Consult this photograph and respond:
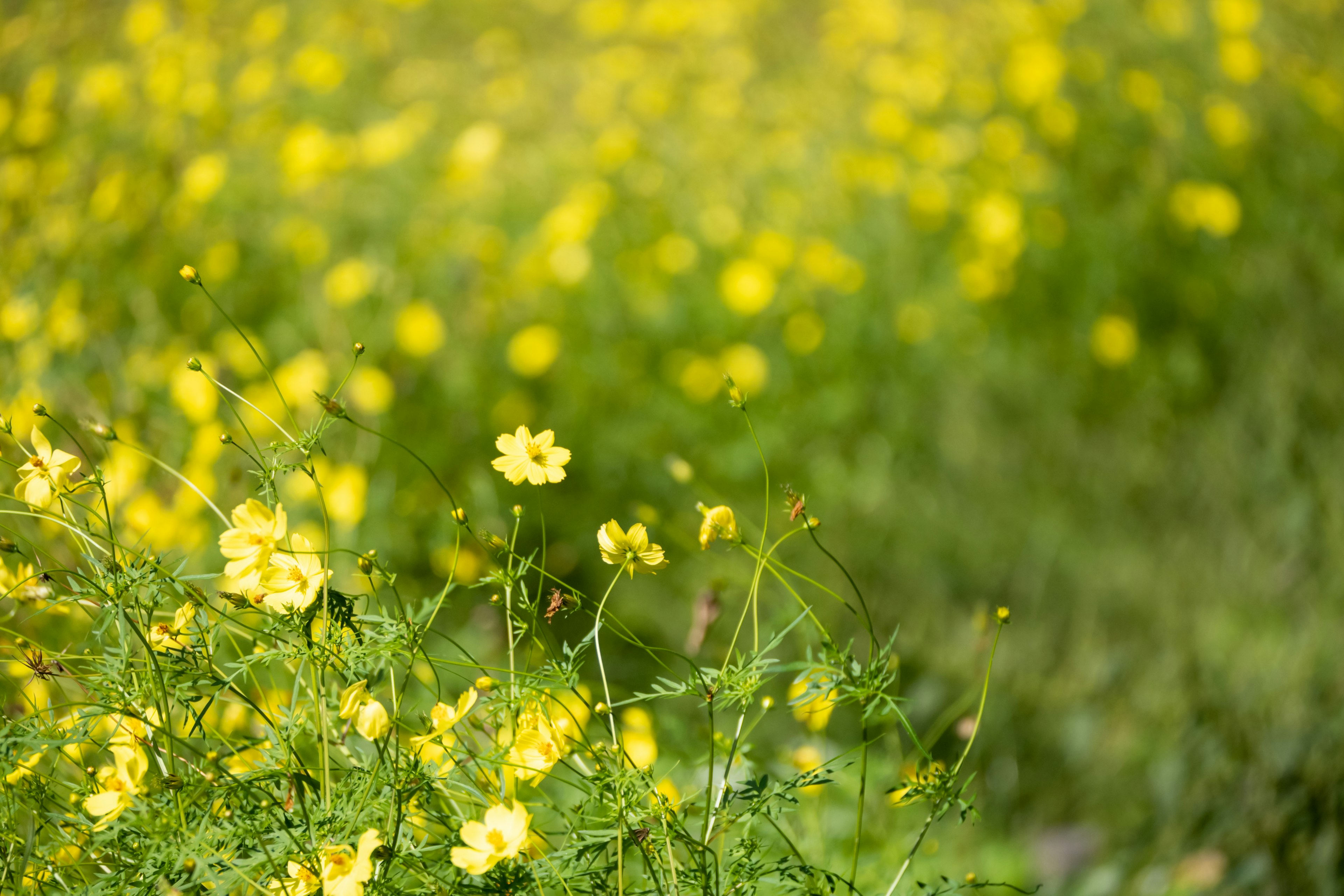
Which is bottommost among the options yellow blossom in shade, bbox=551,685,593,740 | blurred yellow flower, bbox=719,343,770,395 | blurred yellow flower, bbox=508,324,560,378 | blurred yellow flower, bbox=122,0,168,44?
blurred yellow flower, bbox=719,343,770,395

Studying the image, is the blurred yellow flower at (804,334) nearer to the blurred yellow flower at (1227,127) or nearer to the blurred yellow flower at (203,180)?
the blurred yellow flower at (1227,127)

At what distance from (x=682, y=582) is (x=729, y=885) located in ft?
5.02

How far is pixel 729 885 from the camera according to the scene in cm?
75

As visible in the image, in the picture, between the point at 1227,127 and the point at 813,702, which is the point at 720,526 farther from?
the point at 1227,127

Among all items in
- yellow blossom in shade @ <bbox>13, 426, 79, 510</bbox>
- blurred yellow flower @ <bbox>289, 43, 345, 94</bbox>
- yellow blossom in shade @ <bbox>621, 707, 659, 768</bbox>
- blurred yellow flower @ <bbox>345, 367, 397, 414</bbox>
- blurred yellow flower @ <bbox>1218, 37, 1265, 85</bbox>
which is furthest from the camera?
blurred yellow flower @ <bbox>289, 43, 345, 94</bbox>

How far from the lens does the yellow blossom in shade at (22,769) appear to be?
72 cm

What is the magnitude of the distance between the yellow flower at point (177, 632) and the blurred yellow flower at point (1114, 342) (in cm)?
260

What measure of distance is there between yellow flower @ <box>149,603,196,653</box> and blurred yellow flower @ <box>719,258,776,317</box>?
2.23 metres

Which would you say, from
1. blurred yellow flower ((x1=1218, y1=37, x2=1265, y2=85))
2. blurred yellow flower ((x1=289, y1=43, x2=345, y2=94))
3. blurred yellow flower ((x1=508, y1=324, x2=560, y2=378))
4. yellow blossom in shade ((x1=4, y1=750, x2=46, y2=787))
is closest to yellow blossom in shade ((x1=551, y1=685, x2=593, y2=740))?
yellow blossom in shade ((x1=4, y1=750, x2=46, y2=787))

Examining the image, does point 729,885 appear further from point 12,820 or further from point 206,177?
point 206,177

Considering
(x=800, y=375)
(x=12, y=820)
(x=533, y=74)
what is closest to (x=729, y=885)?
(x=12, y=820)

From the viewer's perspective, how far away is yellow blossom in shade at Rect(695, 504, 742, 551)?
756 mm

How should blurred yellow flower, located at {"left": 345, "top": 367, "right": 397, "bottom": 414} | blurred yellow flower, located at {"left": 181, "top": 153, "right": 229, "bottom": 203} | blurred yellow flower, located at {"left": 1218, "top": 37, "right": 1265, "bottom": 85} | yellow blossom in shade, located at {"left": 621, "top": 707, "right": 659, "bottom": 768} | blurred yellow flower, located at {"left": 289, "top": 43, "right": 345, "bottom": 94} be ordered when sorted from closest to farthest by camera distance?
yellow blossom in shade, located at {"left": 621, "top": 707, "right": 659, "bottom": 768}
blurred yellow flower, located at {"left": 345, "top": 367, "right": 397, "bottom": 414}
blurred yellow flower, located at {"left": 181, "top": 153, "right": 229, "bottom": 203}
blurred yellow flower, located at {"left": 1218, "top": 37, "right": 1265, "bottom": 85}
blurred yellow flower, located at {"left": 289, "top": 43, "right": 345, "bottom": 94}

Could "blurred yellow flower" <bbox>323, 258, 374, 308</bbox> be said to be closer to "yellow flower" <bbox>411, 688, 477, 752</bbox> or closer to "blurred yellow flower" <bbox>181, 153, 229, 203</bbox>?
"blurred yellow flower" <bbox>181, 153, 229, 203</bbox>
